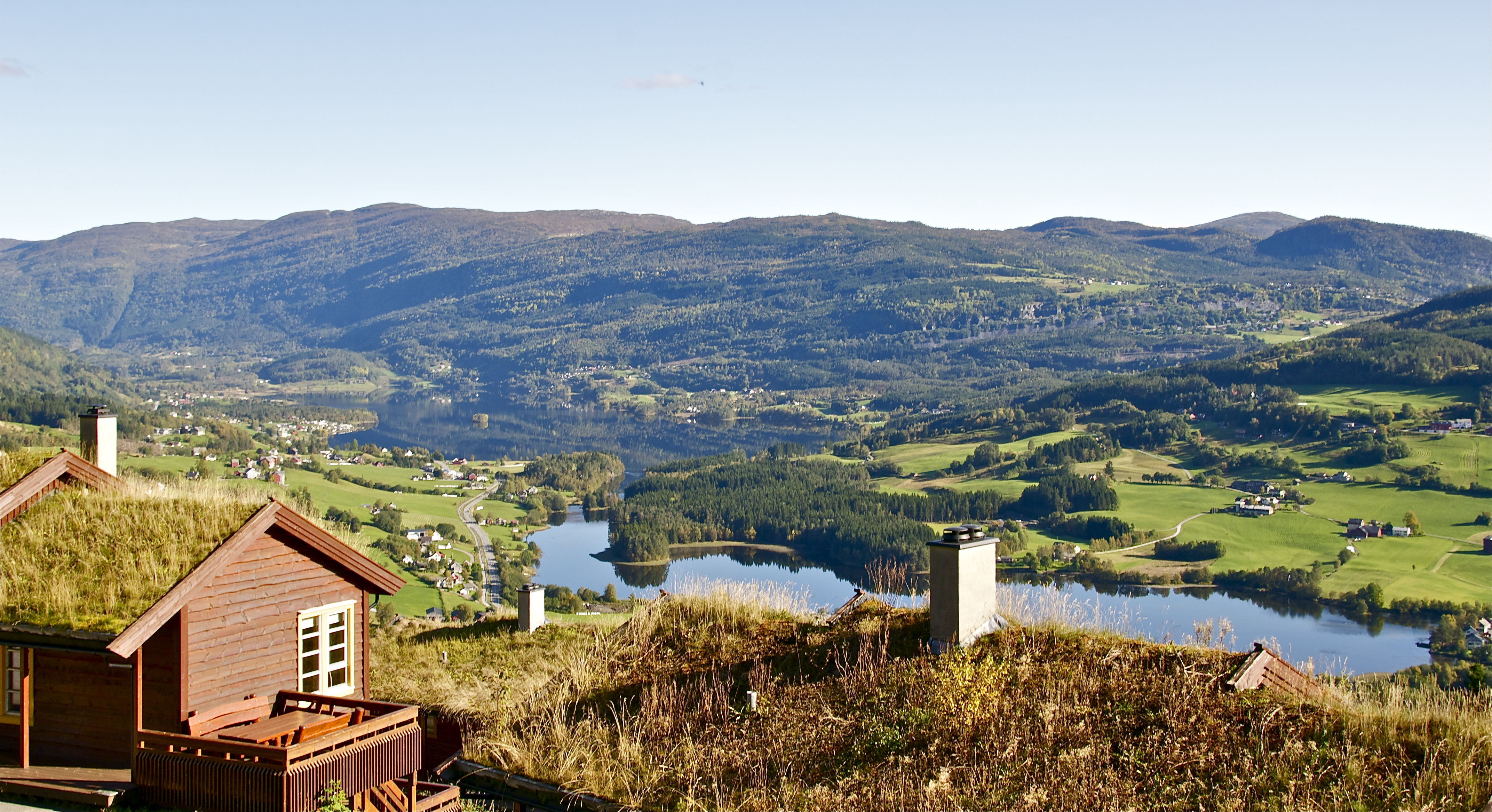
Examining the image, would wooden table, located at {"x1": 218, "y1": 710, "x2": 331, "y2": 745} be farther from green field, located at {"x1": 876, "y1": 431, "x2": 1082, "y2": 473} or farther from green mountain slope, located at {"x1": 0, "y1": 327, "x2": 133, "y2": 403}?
green mountain slope, located at {"x1": 0, "y1": 327, "x2": 133, "y2": 403}

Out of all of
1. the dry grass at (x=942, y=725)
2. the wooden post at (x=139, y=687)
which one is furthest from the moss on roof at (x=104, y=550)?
the dry grass at (x=942, y=725)

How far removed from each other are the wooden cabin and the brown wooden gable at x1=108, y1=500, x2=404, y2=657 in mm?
20

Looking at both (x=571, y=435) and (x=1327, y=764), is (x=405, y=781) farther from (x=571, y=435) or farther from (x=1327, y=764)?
(x=571, y=435)

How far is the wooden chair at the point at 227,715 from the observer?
1166cm

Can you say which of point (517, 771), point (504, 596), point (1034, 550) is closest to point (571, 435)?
point (1034, 550)

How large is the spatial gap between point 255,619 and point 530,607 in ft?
18.6

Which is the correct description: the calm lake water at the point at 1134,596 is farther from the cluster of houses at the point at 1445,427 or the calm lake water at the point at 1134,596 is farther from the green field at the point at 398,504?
the cluster of houses at the point at 1445,427

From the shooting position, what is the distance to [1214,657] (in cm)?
1012

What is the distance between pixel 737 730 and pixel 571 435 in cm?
17817

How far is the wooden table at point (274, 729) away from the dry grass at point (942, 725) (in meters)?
1.79

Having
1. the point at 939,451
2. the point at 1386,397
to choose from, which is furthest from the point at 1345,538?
the point at 939,451

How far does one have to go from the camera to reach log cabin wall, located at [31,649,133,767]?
11938 millimetres

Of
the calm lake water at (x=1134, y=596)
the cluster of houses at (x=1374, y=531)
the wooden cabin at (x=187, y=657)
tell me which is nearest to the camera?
the wooden cabin at (x=187, y=657)

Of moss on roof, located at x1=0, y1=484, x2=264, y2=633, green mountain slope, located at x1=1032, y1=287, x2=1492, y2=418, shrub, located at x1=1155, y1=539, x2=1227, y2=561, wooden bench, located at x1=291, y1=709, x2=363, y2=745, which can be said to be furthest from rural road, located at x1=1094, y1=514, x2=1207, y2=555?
moss on roof, located at x1=0, y1=484, x2=264, y2=633
